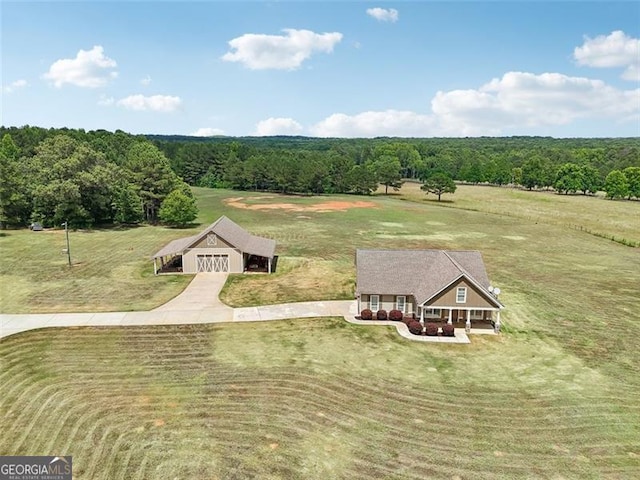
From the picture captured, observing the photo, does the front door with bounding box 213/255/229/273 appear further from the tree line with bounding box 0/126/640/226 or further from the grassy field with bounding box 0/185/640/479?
the tree line with bounding box 0/126/640/226

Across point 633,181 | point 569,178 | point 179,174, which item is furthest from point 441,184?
point 179,174

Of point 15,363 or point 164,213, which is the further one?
point 164,213

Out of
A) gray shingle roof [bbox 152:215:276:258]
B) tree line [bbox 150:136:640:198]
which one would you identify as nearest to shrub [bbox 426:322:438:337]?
gray shingle roof [bbox 152:215:276:258]

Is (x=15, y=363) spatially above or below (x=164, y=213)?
below

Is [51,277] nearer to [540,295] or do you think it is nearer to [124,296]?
[124,296]

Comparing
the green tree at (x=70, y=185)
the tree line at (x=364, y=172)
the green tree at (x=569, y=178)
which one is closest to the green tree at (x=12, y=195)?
the green tree at (x=70, y=185)

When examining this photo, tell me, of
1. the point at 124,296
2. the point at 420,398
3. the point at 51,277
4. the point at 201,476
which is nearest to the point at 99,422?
the point at 201,476

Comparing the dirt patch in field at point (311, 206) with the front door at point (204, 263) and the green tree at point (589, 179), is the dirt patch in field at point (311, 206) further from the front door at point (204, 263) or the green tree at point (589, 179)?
the green tree at point (589, 179)

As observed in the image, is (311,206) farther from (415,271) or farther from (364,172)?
(415,271)
